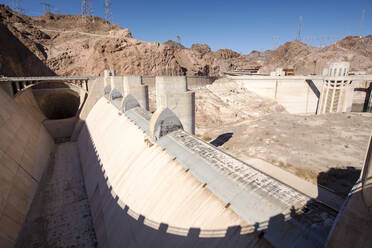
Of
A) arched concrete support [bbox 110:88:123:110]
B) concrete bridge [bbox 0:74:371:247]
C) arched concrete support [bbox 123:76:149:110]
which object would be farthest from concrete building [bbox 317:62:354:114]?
arched concrete support [bbox 110:88:123:110]

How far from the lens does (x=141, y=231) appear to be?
24.9 feet

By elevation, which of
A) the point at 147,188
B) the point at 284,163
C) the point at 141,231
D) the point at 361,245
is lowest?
the point at 284,163

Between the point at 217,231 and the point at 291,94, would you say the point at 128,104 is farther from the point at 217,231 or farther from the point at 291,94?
the point at 291,94

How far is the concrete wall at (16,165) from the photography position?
11086 millimetres

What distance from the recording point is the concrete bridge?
5.27 metres

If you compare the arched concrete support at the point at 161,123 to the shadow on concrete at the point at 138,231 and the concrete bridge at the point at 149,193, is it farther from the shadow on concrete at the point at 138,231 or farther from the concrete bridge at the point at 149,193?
the shadow on concrete at the point at 138,231

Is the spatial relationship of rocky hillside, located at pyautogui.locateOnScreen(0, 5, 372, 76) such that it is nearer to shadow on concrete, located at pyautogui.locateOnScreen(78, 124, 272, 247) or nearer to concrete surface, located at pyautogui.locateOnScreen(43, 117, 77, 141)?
concrete surface, located at pyautogui.locateOnScreen(43, 117, 77, 141)

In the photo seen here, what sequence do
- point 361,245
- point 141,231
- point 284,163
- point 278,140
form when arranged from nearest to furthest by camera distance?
point 361,245
point 141,231
point 284,163
point 278,140

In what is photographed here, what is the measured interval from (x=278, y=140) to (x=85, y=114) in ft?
89.8

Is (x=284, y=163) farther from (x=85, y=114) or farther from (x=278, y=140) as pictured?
(x=85, y=114)

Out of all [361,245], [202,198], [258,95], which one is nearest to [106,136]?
[202,198]

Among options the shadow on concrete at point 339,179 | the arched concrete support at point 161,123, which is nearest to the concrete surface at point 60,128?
the arched concrete support at point 161,123

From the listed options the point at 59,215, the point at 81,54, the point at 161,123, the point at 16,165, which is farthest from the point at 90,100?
the point at 161,123

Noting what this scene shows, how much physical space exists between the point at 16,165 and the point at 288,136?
90.0 feet
